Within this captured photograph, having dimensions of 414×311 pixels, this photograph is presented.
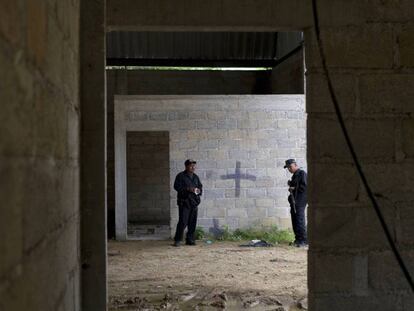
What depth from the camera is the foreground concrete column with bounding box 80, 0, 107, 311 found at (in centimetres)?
349

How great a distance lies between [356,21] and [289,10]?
47 cm

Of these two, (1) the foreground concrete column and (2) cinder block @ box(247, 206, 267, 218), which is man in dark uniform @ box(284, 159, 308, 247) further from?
(1) the foreground concrete column

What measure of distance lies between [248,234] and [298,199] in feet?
4.86

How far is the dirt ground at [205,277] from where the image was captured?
6.21 meters

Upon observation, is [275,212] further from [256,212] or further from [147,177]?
[147,177]

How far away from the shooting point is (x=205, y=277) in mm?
7695

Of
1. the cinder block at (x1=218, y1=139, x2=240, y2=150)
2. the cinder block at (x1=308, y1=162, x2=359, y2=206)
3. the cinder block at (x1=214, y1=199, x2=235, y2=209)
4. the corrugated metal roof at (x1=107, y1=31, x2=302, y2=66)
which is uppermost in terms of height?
the corrugated metal roof at (x1=107, y1=31, x2=302, y2=66)

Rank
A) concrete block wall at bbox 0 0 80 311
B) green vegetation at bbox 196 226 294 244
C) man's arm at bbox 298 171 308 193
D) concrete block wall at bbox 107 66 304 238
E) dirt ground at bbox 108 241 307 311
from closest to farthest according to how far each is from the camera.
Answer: concrete block wall at bbox 0 0 80 311
dirt ground at bbox 108 241 307 311
man's arm at bbox 298 171 308 193
green vegetation at bbox 196 226 294 244
concrete block wall at bbox 107 66 304 238

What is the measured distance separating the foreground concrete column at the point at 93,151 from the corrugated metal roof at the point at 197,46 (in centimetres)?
1158

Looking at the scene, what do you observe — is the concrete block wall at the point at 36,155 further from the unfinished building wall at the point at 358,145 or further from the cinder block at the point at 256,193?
the cinder block at the point at 256,193

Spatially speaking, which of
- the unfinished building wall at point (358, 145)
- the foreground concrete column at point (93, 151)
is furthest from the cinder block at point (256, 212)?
the foreground concrete column at point (93, 151)

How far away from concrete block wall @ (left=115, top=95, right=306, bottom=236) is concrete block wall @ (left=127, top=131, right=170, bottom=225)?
367 cm

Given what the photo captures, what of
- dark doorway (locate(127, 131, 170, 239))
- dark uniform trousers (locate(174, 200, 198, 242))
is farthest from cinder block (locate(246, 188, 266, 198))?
dark doorway (locate(127, 131, 170, 239))

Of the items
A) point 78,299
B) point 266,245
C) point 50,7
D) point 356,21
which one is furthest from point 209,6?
point 266,245
